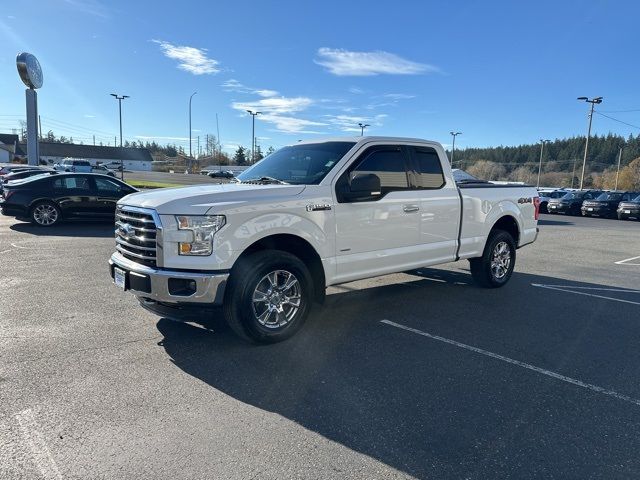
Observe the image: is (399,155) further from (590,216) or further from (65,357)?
(590,216)

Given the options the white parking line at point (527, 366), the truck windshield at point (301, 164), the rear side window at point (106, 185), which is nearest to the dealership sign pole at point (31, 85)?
the rear side window at point (106, 185)

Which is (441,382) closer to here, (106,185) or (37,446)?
(37,446)

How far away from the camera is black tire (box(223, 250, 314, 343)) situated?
14.4ft

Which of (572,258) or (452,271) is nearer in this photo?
(452,271)

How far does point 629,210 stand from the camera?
28.3 m

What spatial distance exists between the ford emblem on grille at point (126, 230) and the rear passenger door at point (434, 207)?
343 cm

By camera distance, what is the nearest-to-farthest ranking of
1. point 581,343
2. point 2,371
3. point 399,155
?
point 2,371 < point 581,343 < point 399,155

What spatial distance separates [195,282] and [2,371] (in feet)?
5.84

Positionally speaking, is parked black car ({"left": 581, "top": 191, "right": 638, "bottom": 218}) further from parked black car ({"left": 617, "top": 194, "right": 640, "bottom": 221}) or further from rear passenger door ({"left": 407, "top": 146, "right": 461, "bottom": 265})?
rear passenger door ({"left": 407, "top": 146, "right": 461, "bottom": 265})

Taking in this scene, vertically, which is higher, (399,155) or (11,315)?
(399,155)

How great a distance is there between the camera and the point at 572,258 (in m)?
11.1

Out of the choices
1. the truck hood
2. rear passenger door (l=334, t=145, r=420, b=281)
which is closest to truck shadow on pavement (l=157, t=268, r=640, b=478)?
rear passenger door (l=334, t=145, r=420, b=281)

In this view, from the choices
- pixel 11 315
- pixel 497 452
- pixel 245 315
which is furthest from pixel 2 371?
pixel 497 452

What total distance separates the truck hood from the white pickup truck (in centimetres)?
1
